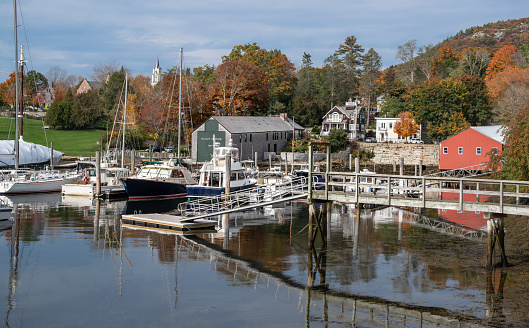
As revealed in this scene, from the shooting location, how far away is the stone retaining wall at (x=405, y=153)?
235 feet

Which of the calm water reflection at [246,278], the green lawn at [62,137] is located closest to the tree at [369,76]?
the green lawn at [62,137]

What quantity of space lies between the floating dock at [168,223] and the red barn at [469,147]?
113ft

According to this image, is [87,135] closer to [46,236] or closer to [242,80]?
[242,80]

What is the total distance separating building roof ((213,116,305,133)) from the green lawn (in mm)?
23437

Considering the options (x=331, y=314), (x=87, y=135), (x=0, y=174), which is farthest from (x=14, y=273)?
(x=87, y=135)

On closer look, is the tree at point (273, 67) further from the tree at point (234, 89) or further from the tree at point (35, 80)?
the tree at point (35, 80)

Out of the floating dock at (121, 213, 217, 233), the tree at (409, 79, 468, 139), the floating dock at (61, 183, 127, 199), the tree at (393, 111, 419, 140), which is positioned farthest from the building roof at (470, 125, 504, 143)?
the floating dock at (61, 183, 127, 199)

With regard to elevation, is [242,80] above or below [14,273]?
above

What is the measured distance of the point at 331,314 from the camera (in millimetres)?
16594

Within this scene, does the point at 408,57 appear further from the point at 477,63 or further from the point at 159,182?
the point at 159,182

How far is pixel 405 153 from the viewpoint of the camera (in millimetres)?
73125

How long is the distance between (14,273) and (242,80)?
61788mm

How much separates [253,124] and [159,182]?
88.3 feet

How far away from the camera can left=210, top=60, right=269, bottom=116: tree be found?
79.4m
